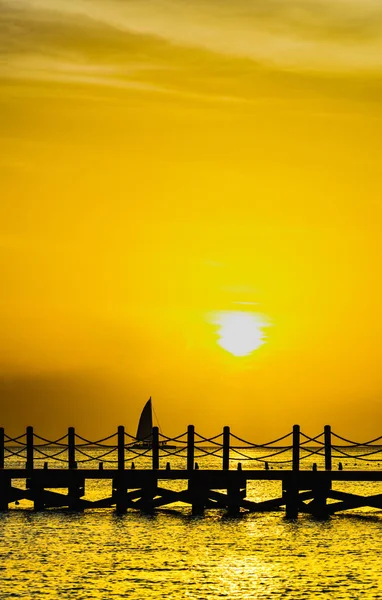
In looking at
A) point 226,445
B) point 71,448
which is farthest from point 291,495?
point 71,448

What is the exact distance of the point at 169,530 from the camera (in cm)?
4384

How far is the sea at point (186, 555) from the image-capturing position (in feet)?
101

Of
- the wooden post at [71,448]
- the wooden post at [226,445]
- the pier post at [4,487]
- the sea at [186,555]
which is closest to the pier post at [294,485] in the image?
the sea at [186,555]

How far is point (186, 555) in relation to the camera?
3691 centimetres

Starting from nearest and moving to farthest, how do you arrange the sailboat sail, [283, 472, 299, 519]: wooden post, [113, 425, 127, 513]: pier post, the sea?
the sea, [283, 472, 299, 519]: wooden post, [113, 425, 127, 513]: pier post, the sailboat sail

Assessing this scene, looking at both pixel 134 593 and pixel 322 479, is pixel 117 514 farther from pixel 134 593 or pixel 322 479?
pixel 134 593

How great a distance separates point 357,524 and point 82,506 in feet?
37.9

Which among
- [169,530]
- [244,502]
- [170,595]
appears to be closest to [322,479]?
[244,502]

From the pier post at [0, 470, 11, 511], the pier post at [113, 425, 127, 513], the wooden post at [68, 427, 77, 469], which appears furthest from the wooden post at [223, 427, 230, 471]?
the pier post at [0, 470, 11, 511]

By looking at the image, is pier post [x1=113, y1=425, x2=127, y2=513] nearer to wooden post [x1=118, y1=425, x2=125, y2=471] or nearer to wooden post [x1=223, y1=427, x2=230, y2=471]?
wooden post [x1=118, y1=425, x2=125, y2=471]

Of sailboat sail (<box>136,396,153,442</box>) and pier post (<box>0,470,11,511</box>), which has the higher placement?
sailboat sail (<box>136,396,153,442</box>)

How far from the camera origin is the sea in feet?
101

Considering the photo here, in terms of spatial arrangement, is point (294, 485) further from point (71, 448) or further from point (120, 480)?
point (71, 448)

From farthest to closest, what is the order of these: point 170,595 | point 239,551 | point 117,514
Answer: point 117,514 → point 239,551 → point 170,595
